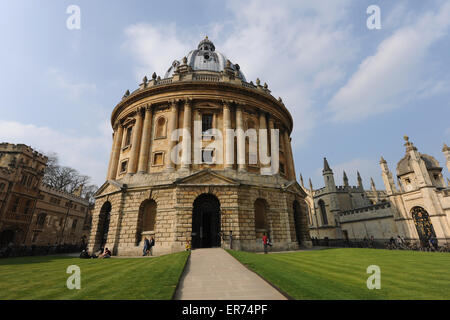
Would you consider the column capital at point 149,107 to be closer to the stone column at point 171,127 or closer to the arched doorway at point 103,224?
the stone column at point 171,127

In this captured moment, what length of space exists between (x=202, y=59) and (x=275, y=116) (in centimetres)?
1650

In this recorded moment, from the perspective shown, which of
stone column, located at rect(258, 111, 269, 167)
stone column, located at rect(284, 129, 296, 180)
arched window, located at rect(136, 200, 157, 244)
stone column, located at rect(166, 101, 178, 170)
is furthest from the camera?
stone column, located at rect(284, 129, 296, 180)

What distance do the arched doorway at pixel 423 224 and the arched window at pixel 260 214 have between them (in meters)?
16.7

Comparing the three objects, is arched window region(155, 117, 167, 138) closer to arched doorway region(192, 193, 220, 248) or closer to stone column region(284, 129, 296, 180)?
arched doorway region(192, 193, 220, 248)

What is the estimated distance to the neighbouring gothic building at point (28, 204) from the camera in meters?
28.5

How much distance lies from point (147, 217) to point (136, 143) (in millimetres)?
8353

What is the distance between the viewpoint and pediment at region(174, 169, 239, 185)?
19180mm

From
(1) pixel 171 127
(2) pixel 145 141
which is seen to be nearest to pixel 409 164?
(1) pixel 171 127

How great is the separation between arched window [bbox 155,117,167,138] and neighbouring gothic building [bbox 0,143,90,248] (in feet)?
64.4

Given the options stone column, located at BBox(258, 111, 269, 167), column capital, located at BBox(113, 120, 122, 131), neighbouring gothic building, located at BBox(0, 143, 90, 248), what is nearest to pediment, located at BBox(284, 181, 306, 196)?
stone column, located at BBox(258, 111, 269, 167)

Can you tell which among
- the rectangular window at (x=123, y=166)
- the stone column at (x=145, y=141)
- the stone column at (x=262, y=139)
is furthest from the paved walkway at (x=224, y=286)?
the rectangular window at (x=123, y=166)

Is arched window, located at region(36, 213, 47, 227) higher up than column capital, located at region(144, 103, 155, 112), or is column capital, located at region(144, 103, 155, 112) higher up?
column capital, located at region(144, 103, 155, 112)

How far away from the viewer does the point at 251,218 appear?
1912cm
